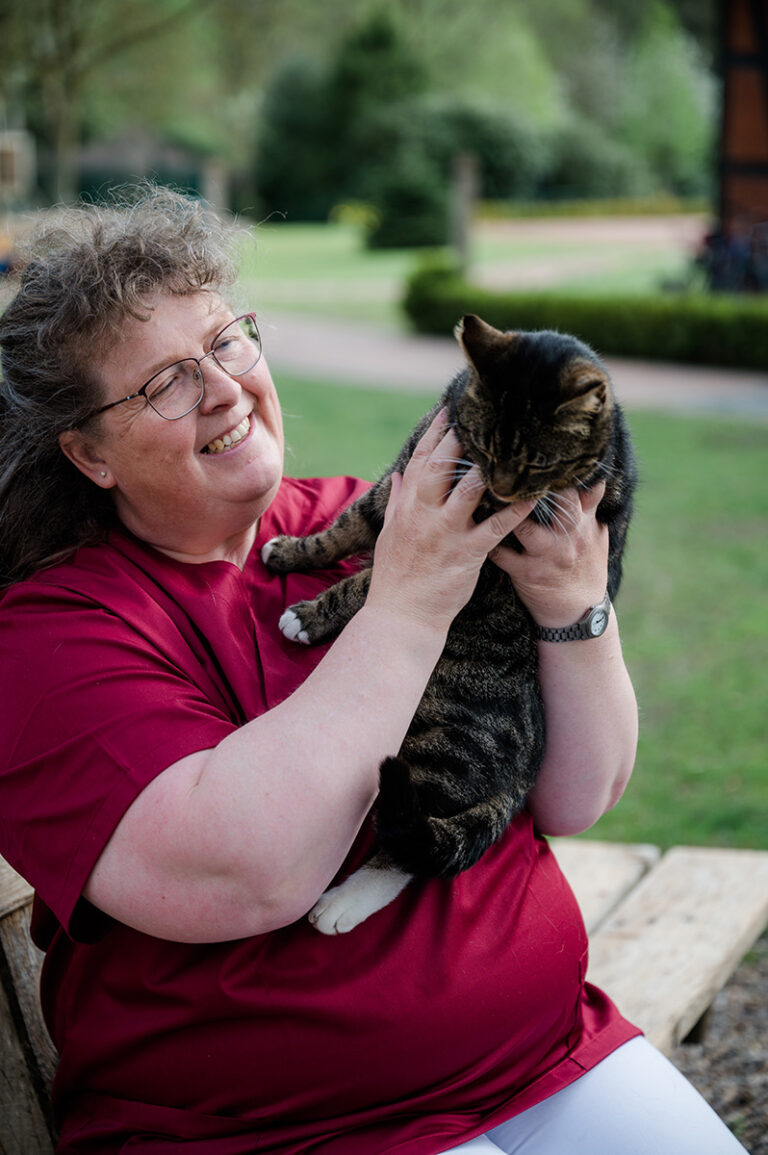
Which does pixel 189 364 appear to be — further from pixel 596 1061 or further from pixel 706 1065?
pixel 706 1065

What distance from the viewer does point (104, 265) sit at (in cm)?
188

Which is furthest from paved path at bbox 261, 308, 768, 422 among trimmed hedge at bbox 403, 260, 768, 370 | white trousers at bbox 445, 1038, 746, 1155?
white trousers at bbox 445, 1038, 746, 1155

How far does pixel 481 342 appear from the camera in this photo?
204 centimetres

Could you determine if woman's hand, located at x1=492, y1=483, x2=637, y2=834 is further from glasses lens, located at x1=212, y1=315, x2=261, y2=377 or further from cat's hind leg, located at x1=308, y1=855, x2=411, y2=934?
glasses lens, located at x1=212, y1=315, x2=261, y2=377

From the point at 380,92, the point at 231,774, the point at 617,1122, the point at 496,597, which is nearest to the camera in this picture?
the point at 231,774

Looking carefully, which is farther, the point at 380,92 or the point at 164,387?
the point at 380,92

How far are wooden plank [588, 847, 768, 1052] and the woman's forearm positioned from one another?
65 centimetres

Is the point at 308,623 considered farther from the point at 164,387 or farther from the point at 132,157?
the point at 132,157

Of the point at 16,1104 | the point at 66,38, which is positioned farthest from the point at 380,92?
the point at 16,1104

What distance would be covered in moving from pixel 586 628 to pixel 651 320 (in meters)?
11.8

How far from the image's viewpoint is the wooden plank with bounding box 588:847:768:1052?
8.28 feet

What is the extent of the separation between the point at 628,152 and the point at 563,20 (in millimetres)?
11129

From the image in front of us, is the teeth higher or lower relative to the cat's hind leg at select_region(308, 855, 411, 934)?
higher

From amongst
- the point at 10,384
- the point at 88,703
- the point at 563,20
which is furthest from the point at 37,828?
the point at 563,20
